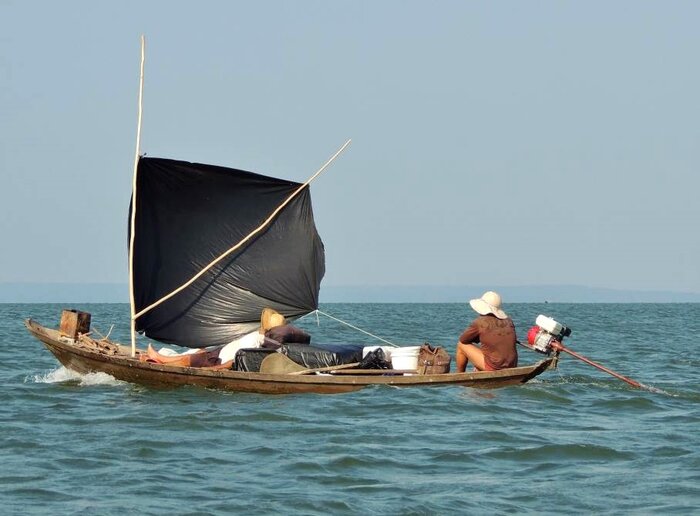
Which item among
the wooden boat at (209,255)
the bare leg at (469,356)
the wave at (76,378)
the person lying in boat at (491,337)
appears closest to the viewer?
the person lying in boat at (491,337)

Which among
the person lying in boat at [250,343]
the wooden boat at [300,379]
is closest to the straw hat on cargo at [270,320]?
the person lying in boat at [250,343]

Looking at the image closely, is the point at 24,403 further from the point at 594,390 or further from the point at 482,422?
the point at 594,390

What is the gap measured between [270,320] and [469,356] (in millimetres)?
2844

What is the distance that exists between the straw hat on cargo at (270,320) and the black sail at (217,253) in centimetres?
125

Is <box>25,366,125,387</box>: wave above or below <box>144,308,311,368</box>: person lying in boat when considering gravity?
below

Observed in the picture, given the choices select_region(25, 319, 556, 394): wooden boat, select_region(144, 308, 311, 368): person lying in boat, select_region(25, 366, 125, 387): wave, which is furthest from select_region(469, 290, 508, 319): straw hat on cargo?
select_region(25, 366, 125, 387): wave

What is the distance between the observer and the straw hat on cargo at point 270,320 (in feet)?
53.4

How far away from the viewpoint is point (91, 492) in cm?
997

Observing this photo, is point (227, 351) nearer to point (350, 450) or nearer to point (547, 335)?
point (547, 335)

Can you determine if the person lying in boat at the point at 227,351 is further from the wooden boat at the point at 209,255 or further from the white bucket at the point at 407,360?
the white bucket at the point at 407,360

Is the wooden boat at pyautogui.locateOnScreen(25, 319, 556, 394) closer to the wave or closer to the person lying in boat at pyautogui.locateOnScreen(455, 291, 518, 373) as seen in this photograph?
the person lying in boat at pyautogui.locateOnScreen(455, 291, 518, 373)

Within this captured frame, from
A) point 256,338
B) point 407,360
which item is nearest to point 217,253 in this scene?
→ point 256,338

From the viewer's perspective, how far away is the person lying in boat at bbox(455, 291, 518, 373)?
15.7 meters

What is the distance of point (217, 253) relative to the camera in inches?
695
